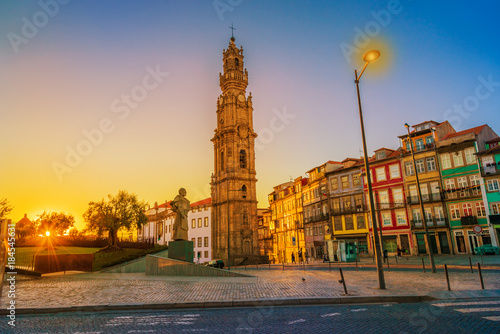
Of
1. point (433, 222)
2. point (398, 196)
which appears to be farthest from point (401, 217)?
point (433, 222)

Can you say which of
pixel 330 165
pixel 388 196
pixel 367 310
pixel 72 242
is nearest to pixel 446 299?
pixel 367 310

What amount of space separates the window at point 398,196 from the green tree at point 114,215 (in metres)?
34.8

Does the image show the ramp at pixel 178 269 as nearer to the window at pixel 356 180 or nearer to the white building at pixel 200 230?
the window at pixel 356 180

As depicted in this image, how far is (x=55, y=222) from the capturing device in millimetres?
52656

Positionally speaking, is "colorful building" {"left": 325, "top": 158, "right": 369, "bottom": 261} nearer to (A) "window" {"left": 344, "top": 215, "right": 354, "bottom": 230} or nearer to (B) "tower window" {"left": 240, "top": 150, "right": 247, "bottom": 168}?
(A) "window" {"left": 344, "top": 215, "right": 354, "bottom": 230}

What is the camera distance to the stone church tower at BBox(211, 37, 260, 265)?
187ft

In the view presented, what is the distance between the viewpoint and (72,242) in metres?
44.7

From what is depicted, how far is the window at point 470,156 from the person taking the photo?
35612mm

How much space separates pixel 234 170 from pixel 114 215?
78.9 ft

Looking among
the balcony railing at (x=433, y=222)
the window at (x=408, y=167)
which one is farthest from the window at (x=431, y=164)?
the balcony railing at (x=433, y=222)

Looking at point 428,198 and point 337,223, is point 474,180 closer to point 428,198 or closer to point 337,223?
point 428,198

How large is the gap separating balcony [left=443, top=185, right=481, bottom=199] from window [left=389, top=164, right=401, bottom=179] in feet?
19.9

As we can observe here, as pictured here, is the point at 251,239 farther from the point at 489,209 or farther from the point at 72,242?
the point at 489,209

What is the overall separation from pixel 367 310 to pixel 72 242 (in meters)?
46.5
